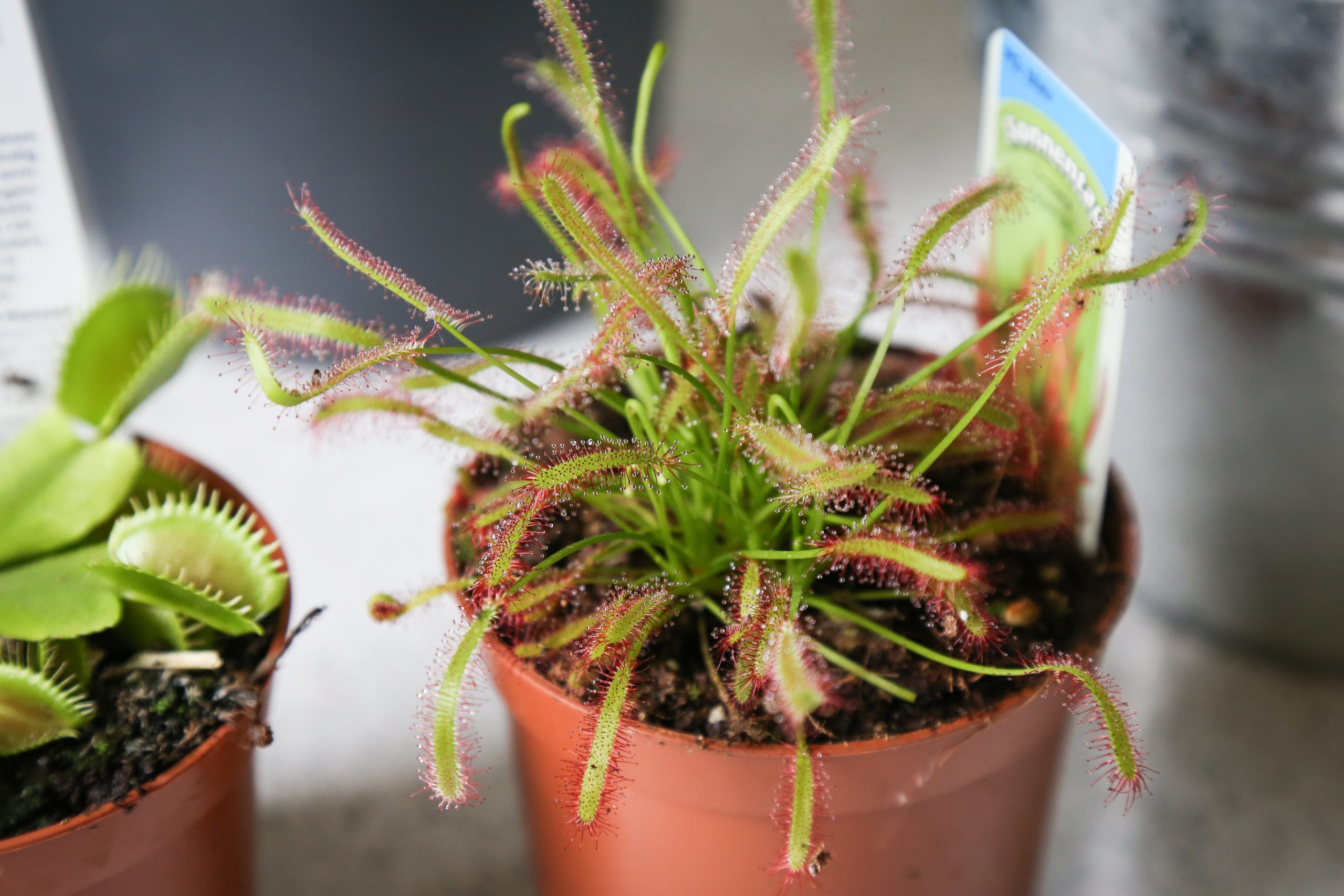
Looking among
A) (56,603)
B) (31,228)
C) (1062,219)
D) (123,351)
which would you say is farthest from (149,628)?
(1062,219)

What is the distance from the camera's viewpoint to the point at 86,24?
1.01 metres

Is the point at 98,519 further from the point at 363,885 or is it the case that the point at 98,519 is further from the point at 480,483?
the point at 363,885

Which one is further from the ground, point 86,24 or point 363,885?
point 86,24

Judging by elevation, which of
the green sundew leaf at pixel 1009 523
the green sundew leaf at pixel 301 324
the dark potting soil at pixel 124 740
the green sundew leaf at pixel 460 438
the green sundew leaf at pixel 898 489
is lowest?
the dark potting soil at pixel 124 740

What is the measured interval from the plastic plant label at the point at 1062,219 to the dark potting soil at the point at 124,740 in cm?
48

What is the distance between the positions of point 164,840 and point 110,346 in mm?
314

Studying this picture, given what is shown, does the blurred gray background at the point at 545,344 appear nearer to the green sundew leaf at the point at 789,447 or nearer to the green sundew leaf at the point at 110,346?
the green sundew leaf at the point at 110,346

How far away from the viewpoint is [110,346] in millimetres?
729

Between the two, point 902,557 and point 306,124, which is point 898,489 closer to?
point 902,557

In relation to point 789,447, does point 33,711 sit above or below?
below

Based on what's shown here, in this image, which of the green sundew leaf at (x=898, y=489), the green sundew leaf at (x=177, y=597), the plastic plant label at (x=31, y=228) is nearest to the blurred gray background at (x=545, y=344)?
the green sundew leaf at (x=177, y=597)

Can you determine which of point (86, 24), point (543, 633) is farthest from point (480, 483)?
point (86, 24)

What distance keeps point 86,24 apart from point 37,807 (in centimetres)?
73

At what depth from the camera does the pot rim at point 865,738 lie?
537mm
